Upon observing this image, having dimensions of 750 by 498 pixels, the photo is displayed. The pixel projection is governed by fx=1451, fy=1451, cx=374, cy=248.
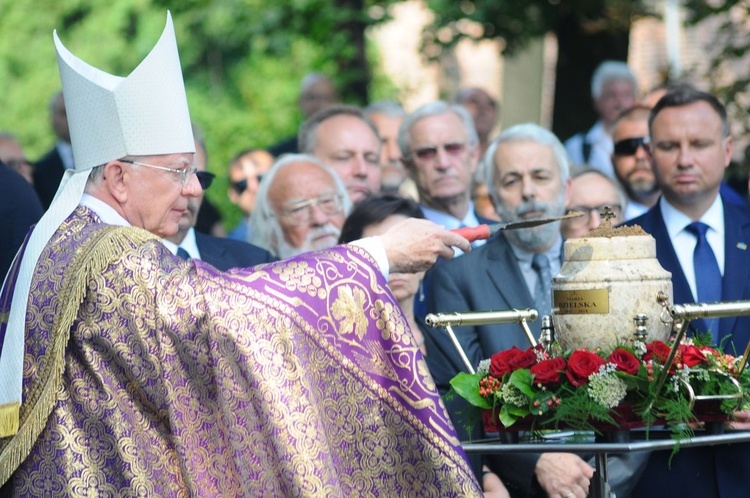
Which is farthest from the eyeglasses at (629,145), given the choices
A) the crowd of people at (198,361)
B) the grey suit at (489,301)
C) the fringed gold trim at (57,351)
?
the fringed gold trim at (57,351)

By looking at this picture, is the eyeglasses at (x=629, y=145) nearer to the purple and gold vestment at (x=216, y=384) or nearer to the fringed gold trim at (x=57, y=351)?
the purple and gold vestment at (x=216, y=384)

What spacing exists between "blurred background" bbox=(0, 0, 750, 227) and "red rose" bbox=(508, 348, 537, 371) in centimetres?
613

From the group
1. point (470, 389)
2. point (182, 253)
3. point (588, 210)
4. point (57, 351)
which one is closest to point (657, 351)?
point (470, 389)

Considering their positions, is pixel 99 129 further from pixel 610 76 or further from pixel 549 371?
pixel 610 76

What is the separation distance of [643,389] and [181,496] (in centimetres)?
156

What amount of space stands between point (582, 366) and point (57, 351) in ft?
5.64

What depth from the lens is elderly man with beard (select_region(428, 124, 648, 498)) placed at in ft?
19.4

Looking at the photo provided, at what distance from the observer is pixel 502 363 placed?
199 inches

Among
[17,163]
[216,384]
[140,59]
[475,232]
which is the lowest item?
[216,384]

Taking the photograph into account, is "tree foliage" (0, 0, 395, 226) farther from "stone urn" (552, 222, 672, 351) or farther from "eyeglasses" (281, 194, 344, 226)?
"stone urn" (552, 222, 672, 351)

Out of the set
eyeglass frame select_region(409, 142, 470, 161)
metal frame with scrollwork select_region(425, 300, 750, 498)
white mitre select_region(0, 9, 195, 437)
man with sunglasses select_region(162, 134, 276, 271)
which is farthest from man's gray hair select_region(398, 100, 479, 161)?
metal frame with scrollwork select_region(425, 300, 750, 498)

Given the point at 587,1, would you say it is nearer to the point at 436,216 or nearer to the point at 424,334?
the point at 436,216

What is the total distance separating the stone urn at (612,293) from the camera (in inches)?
193

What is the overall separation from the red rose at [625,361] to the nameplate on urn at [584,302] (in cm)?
19
